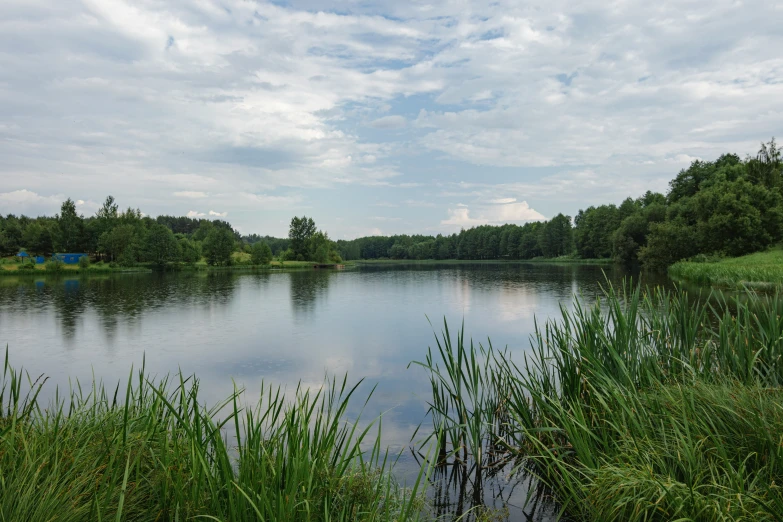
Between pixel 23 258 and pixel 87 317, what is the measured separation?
60.4 meters

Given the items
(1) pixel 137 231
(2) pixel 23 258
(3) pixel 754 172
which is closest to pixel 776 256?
(3) pixel 754 172

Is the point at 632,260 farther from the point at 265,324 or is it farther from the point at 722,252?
the point at 265,324

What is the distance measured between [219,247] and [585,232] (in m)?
63.5

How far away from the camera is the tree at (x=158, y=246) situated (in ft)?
217

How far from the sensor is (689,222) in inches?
1882

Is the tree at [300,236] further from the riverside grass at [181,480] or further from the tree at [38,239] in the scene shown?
the riverside grass at [181,480]

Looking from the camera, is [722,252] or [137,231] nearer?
[722,252]

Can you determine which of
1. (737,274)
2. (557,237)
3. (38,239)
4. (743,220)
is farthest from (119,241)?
(557,237)

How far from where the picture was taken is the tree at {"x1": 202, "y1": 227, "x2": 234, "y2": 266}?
75.2 meters

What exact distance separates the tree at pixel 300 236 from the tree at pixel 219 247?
1218 cm

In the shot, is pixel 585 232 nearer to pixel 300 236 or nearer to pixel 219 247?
pixel 300 236

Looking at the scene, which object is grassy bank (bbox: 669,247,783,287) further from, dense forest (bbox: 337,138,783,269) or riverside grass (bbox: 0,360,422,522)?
riverside grass (bbox: 0,360,422,522)

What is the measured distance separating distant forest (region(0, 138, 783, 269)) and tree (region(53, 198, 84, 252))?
127 mm

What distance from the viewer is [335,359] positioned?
40.4 feet
